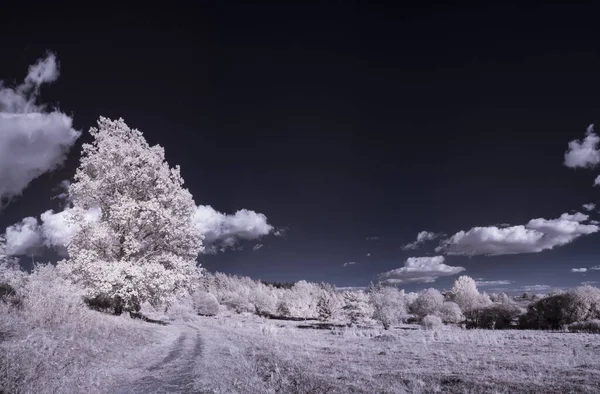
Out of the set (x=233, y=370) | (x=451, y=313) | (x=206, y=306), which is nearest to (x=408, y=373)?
(x=233, y=370)

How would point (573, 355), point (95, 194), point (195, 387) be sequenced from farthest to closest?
point (95, 194), point (573, 355), point (195, 387)

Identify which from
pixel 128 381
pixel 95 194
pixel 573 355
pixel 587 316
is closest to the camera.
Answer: pixel 128 381

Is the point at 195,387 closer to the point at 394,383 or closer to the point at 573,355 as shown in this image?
the point at 394,383

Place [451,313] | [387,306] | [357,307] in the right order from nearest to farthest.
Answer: [387,306], [357,307], [451,313]

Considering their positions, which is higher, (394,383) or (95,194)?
(95,194)

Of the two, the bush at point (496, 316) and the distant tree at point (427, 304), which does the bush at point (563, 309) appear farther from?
the distant tree at point (427, 304)

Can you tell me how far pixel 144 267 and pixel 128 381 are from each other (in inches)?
434

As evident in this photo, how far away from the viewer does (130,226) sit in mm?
21125

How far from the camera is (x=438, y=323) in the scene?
149ft

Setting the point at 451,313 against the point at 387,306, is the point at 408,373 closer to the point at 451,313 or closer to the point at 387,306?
the point at 387,306

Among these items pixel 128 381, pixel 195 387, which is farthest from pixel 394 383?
pixel 128 381

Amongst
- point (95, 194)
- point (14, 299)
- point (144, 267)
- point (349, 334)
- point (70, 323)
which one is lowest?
point (349, 334)

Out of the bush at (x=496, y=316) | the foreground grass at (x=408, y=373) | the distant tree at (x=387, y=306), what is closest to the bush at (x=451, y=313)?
the bush at (x=496, y=316)

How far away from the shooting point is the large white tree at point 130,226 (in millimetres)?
19719
